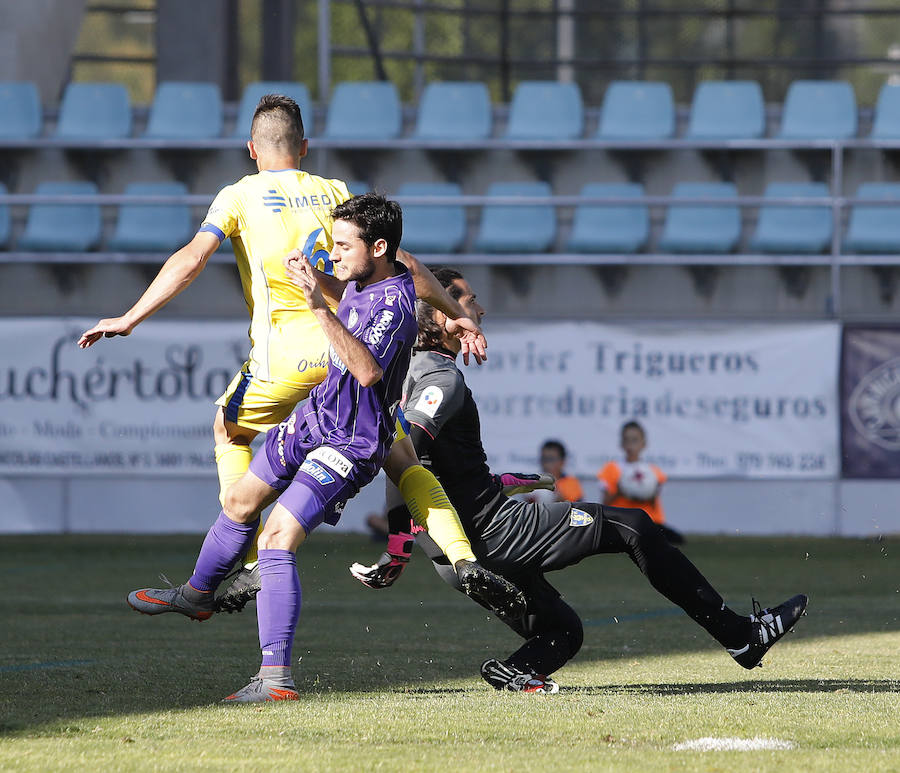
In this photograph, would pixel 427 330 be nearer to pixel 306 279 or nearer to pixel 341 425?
pixel 341 425

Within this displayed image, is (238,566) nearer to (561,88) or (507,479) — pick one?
(507,479)

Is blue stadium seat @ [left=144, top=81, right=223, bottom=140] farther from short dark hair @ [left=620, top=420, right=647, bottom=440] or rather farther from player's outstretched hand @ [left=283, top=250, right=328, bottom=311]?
player's outstretched hand @ [left=283, top=250, right=328, bottom=311]

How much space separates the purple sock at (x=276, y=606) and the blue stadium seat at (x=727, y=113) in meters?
12.6

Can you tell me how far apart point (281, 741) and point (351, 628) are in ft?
11.9

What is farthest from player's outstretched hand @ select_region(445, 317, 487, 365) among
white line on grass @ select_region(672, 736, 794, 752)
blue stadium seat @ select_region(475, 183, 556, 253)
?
blue stadium seat @ select_region(475, 183, 556, 253)

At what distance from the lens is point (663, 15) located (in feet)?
70.7

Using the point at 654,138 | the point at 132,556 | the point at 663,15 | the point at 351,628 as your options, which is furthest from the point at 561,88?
the point at 351,628

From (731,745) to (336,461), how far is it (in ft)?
5.20

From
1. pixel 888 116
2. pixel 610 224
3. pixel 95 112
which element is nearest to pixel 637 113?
pixel 610 224

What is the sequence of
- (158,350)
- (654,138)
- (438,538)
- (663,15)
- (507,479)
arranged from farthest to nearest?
(663,15) → (654,138) → (158,350) → (507,479) → (438,538)

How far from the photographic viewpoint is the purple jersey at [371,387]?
4965 millimetres

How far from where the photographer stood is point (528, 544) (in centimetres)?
533

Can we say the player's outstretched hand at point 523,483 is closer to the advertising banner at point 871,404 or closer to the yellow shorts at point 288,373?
the yellow shorts at point 288,373

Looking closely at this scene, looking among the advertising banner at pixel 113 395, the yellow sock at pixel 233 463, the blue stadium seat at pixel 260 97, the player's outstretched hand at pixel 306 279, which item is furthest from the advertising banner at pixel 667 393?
the player's outstretched hand at pixel 306 279
